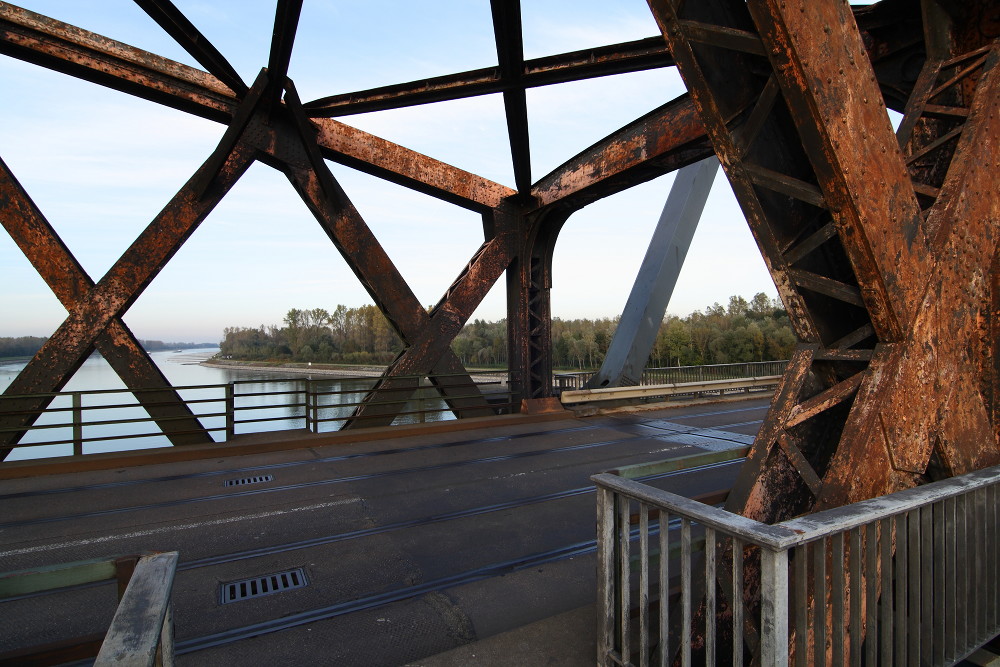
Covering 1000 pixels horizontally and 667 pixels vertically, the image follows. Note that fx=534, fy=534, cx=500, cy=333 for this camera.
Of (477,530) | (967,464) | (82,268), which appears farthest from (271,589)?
(82,268)

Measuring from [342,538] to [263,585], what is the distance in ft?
3.16

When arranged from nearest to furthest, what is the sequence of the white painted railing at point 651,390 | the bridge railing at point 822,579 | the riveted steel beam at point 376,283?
1. the bridge railing at point 822,579
2. the riveted steel beam at point 376,283
3. the white painted railing at point 651,390

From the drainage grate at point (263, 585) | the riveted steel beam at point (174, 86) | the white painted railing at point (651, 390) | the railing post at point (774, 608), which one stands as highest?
the riveted steel beam at point (174, 86)

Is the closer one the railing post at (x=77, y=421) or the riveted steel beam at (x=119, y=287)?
the riveted steel beam at (x=119, y=287)

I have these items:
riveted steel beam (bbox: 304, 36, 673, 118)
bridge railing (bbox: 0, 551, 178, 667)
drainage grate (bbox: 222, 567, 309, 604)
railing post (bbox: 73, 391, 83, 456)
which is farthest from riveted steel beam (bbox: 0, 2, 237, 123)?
bridge railing (bbox: 0, 551, 178, 667)

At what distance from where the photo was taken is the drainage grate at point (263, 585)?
150 inches

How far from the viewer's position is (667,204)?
50.0 feet

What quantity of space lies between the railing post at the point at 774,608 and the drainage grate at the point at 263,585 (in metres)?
3.37

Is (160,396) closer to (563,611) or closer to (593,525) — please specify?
(593,525)

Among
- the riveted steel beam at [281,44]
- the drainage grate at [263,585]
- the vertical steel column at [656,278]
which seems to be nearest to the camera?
the drainage grate at [263,585]

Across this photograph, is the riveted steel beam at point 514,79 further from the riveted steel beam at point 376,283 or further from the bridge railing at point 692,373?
the bridge railing at point 692,373

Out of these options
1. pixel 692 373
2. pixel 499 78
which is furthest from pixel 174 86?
pixel 692 373

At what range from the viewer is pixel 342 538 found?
489 cm

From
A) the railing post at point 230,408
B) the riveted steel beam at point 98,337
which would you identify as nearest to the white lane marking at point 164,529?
the riveted steel beam at point 98,337
